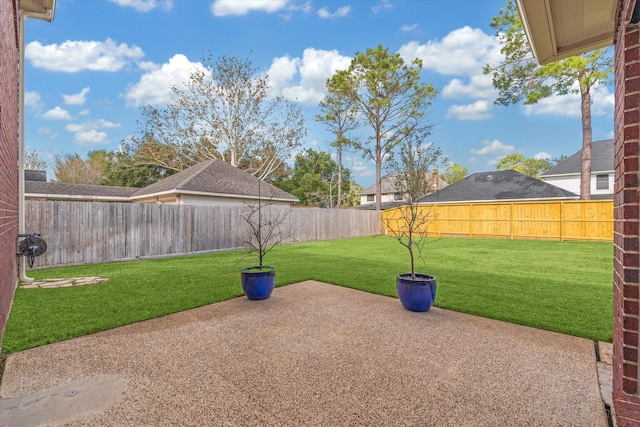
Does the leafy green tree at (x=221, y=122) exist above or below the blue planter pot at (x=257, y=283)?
above

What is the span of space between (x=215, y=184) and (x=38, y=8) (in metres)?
9.45

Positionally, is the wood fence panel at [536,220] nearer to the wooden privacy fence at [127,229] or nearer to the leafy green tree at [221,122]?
the wooden privacy fence at [127,229]

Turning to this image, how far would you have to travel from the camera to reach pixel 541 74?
13383mm

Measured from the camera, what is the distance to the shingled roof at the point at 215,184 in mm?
13219

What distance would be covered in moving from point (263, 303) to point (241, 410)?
2.35m

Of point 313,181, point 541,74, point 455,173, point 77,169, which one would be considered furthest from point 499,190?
point 77,169

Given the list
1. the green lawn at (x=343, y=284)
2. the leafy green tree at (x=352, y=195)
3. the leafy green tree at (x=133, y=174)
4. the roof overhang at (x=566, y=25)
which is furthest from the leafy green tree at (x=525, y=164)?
the roof overhang at (x=566, y=25)

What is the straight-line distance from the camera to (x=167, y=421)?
1791 millimetres

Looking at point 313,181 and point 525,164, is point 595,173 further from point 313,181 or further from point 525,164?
point 313,181

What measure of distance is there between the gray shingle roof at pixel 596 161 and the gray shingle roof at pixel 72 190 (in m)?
29.2

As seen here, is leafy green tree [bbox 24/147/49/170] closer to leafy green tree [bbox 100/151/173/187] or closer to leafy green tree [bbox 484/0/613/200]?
leafy green tree [bbox 100/151/173/187]

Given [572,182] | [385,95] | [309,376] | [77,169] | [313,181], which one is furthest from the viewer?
[313,181]

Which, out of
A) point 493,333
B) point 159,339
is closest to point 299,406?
point 159,339

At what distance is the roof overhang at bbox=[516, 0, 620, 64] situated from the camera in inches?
84.7
